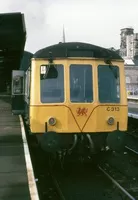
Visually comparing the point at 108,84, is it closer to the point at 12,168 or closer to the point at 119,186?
the point at 119,186

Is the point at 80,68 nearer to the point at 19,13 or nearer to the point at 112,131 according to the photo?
the point at 112,131

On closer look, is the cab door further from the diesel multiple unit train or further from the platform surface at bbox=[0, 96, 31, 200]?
the diesel multiple unit train

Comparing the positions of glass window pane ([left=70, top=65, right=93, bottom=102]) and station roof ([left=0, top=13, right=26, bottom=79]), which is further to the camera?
station roof ([left=0, top=13, right=26, bottom=79])

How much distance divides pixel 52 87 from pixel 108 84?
1443 millimetres

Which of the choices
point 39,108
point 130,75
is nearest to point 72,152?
point 39,108

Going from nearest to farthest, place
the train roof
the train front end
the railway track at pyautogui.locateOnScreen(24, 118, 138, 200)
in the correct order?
1. the railway track at pyautogui.locateOnScreen(24, 118, 138, 200)
2. the train front end
3. the train roof

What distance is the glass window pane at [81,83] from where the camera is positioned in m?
9.26

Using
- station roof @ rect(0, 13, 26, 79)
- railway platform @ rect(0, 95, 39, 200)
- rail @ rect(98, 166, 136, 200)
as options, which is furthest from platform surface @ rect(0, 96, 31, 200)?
station roof @ rect(0, 13, 26, 79)

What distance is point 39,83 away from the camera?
9.24m

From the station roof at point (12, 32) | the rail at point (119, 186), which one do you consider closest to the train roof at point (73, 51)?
the station roof at point (12, 32)

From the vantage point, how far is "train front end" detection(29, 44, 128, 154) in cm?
907

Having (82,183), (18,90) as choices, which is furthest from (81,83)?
(18,90)

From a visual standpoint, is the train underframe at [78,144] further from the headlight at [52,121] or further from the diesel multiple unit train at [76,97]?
→ the headlight at [52,121]

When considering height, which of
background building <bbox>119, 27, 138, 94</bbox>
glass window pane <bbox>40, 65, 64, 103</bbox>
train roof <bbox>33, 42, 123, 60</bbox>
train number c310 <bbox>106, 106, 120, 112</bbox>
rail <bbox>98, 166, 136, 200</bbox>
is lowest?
rail <bbox>98, 166, 136, 200</bbox>
